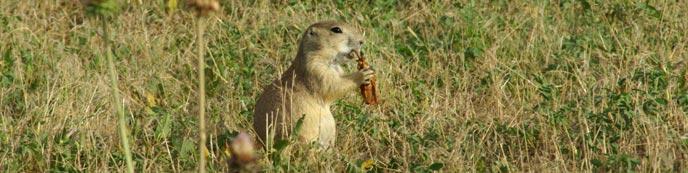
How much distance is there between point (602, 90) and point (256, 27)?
2247 mm

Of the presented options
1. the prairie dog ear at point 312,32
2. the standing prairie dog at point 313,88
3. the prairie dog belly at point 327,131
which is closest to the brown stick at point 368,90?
the standing prairie dog at point 313,88

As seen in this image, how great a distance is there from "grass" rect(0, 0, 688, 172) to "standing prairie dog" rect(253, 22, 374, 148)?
0.52ft

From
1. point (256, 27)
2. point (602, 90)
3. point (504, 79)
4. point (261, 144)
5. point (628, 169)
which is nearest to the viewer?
point (628, 169)

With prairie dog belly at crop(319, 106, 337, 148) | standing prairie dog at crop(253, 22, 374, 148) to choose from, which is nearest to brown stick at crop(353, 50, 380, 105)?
standing prairie dog at crop(253, 22, 374, 148)

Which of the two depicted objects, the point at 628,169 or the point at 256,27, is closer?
the point at 628,169

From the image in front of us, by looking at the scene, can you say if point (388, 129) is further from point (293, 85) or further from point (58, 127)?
point (58, 127)

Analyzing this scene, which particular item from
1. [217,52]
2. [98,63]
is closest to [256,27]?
[217,52]

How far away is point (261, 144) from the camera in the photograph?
503 cm

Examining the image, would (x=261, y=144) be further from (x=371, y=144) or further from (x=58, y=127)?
(x=58, y=127)

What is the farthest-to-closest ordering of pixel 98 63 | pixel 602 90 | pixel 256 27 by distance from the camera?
pixel 256 27, pixel 98 63, pixel 602 90

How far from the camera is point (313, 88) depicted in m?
5.28

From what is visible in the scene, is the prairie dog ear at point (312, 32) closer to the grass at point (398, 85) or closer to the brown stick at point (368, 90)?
the brown stick at point (368, 90)

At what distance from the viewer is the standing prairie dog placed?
5.08 metres

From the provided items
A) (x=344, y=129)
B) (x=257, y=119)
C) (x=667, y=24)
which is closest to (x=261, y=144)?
(x=257, y=119)
